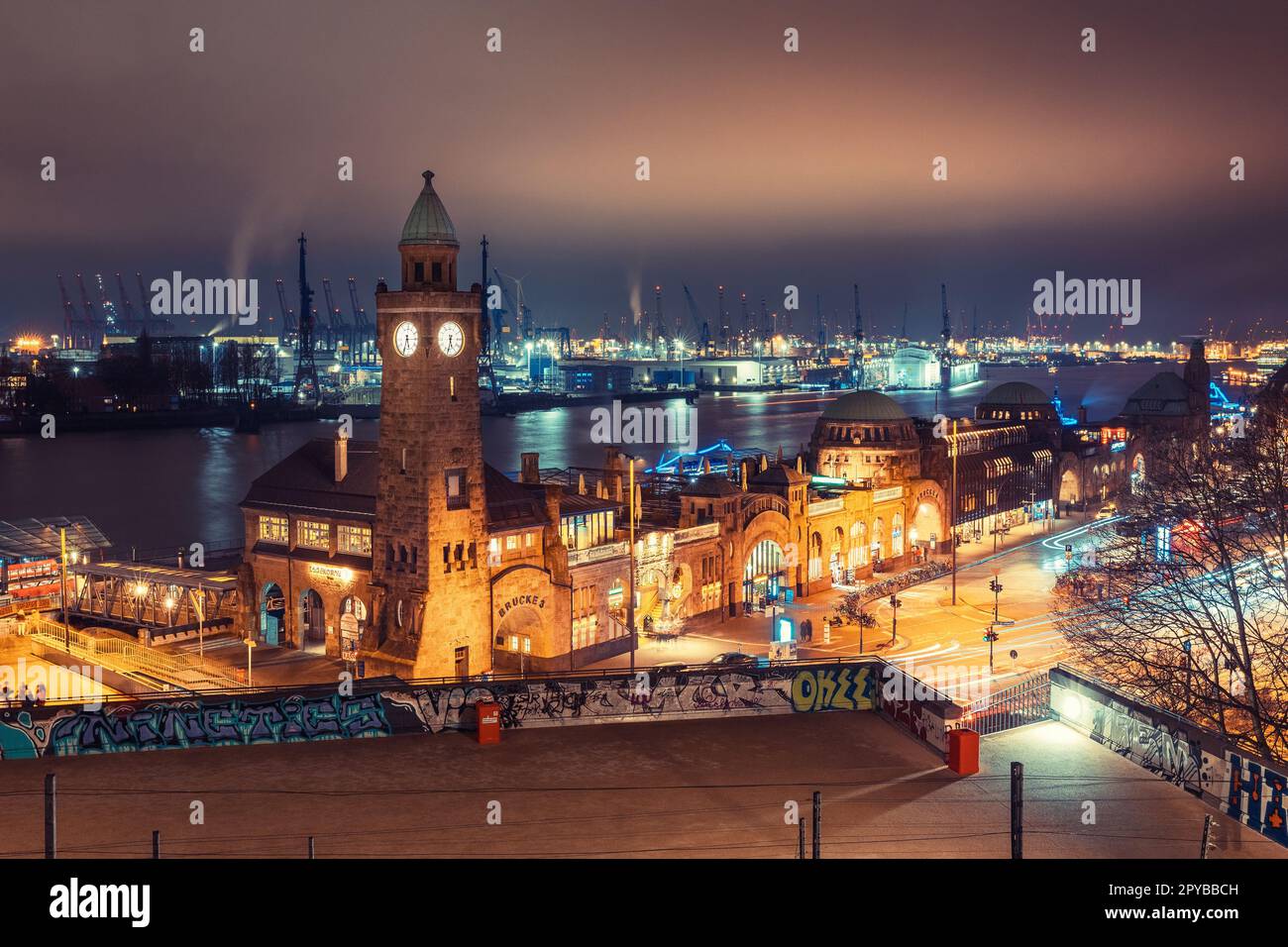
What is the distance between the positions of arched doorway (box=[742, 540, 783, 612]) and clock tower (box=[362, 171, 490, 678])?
18.1m

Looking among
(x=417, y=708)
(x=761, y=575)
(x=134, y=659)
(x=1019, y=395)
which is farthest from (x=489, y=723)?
(x=1019, y=395)

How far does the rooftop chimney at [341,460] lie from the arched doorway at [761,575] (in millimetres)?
18083

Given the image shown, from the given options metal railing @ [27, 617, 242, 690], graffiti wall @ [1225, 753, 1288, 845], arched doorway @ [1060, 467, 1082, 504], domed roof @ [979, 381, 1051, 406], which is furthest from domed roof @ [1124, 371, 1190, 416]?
graffiti wall @ [1225, 753, 1288, 845]

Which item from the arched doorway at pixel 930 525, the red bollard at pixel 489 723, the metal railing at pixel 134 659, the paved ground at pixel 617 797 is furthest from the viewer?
the arched doorway at pixel 930 525

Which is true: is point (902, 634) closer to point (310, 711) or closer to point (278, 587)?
point (278, 587)

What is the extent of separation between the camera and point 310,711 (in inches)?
933

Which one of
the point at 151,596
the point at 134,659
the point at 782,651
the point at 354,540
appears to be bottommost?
the point at 782,651

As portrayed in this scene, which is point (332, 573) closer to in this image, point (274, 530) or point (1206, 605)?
point (274, 530)

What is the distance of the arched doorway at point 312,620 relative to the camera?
42.4m

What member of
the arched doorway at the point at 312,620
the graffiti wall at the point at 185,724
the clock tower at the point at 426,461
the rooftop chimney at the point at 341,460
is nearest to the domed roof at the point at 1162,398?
the rooftop chimney at the point at 341,460

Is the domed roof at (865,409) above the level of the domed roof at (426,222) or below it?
below

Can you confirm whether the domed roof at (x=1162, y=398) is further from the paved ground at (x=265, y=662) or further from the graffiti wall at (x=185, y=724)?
the graffiti wall at (x=185, y=724)

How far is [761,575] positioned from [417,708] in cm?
3232

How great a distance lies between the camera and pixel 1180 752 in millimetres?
20375
